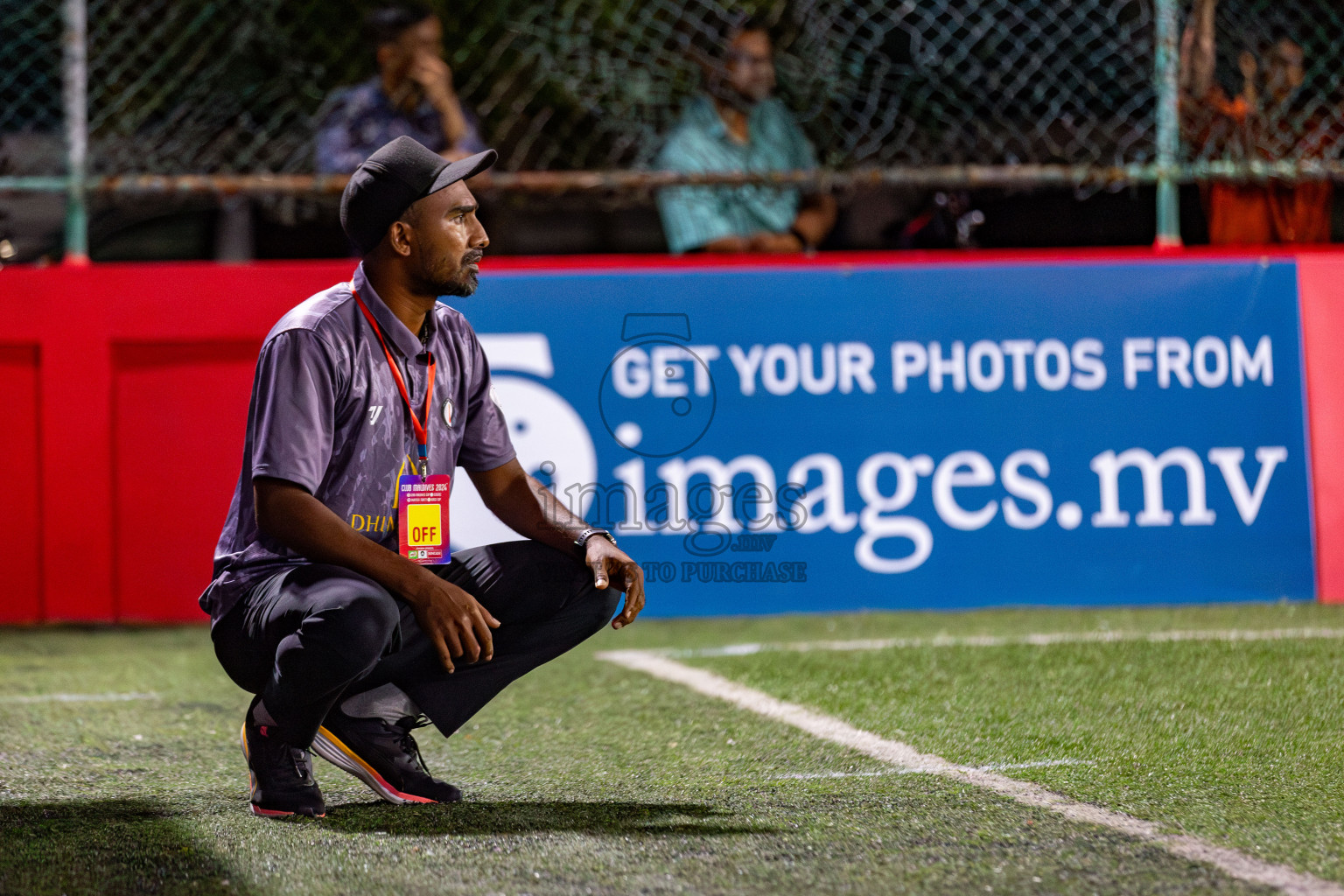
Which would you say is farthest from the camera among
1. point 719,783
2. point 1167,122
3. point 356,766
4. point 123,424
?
point 1167,122

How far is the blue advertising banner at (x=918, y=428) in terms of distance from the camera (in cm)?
575

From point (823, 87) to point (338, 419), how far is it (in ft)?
12.2

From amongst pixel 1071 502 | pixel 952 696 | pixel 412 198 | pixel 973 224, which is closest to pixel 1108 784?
pixel 952 696

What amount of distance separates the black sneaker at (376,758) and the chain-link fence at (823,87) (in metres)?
3.25

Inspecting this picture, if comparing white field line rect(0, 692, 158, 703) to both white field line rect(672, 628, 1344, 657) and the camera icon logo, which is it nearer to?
white field line rect(672, 628, 1344, 657)

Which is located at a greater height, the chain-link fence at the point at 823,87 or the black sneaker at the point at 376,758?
the chain-link fence at the point at 823,87

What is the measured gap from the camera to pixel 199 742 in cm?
382

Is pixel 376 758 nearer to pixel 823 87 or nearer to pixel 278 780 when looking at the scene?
pixel 278 780

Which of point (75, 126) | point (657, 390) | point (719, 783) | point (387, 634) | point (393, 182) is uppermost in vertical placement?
point (75, 126)

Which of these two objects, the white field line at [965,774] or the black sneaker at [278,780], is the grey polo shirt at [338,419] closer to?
the black sneaker at [278,780]

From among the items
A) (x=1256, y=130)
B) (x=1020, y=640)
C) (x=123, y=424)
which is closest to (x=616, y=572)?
(x=1020, y=640)

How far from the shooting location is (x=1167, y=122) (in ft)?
20.3

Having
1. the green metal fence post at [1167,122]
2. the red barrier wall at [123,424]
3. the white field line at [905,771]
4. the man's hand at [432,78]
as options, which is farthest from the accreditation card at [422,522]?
the green metal fence post at [1167,122]

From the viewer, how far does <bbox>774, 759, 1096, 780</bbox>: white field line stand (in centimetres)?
329
